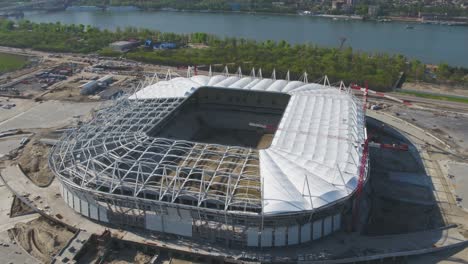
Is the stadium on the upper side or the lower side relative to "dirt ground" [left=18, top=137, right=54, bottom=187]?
upper

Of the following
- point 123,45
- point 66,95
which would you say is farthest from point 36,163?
point 123,45

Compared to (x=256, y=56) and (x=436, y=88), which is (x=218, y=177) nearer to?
(x=436, y=88)

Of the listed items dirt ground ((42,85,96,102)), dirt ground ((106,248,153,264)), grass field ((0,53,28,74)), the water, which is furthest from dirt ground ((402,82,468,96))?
grass field ((0,53,28,74))

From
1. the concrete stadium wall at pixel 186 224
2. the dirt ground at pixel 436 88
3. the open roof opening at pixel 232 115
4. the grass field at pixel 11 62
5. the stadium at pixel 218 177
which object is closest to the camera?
the stadium at pixel 218 177

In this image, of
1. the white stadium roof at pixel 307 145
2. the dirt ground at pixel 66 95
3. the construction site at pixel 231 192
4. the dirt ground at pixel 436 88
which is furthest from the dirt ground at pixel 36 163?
the dirt ground at pixel 436 88

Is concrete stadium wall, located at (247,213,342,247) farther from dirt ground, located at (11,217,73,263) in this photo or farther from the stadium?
dirt ground, located at (11,217,73,263)

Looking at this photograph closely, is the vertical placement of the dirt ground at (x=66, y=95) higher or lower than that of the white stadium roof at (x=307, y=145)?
lower

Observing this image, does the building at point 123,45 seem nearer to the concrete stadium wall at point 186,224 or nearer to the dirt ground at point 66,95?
the dirt ground at point 66,95
